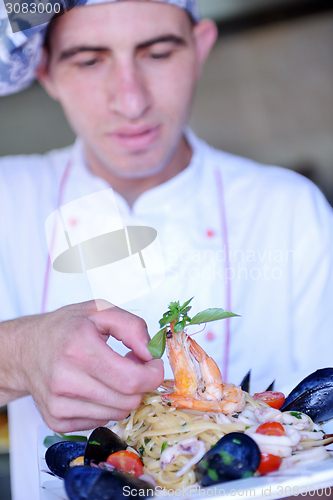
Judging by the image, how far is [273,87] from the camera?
1.75 m

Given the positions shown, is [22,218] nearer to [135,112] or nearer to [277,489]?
[135,112]

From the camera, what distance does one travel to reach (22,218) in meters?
0.97

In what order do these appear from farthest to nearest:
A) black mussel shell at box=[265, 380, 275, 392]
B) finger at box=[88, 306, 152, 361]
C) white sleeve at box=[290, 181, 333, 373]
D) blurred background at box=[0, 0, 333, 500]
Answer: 1. blurred background at box=[0, 0, 333, 500]
2. white sleeve at box=[290, 181, 333, 373]
3. black mussel shell at box=[265, 380, 275, 392]
4. finger at box=[88, 306, 152, 361]

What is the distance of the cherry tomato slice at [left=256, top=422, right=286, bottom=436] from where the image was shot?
1.38 feet

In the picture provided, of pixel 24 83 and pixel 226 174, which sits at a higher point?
pixel 24 83

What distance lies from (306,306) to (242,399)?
0.49 m

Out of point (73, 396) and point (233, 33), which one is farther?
point (233, 33)

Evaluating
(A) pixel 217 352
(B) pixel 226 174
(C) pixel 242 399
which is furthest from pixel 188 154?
(C) pixel 242 399

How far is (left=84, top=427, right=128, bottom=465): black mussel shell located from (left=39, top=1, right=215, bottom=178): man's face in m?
0.57

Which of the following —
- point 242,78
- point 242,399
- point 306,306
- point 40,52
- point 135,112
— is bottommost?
point 306,306

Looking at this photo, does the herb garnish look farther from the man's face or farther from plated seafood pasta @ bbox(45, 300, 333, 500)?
the man's face

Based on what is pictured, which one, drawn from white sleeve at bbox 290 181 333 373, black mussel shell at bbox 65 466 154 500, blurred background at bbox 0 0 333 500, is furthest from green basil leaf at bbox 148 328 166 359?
blurred background at bbox 0 0 333 500

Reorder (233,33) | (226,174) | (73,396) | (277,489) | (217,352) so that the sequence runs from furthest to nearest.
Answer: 1. (233,33)
2. (226,174)
3. (217,352)
4. (73,396)
5. (277,489)

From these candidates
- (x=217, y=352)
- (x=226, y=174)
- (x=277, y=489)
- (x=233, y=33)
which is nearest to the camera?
(x=277, y=489)
